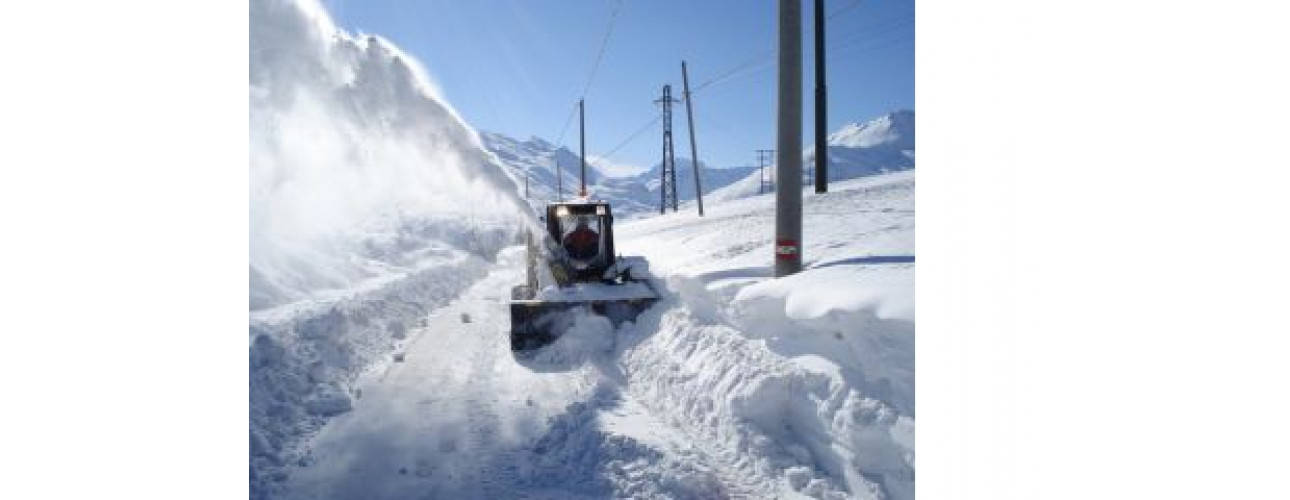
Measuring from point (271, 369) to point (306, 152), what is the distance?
53.4 ft

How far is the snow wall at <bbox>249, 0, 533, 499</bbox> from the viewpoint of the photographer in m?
5.74

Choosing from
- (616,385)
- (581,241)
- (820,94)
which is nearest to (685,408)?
(616,385)

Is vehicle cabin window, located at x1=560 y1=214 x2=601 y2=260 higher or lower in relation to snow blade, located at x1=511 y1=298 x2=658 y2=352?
higher

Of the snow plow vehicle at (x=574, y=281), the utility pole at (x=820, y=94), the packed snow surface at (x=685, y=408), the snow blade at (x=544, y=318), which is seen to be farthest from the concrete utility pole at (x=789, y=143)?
the utility pole at (x=820, y=94)

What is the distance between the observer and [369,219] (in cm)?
2428

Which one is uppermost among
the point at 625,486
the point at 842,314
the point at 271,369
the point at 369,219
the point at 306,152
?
the point at 306,152

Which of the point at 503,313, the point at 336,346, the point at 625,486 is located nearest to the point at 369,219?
the point at 503,313

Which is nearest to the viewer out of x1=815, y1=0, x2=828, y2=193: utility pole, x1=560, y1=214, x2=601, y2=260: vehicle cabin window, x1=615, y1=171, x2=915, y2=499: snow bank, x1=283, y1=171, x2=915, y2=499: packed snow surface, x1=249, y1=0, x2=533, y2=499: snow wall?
x1=615, y1=171, x2=915, y2=499: snow bank

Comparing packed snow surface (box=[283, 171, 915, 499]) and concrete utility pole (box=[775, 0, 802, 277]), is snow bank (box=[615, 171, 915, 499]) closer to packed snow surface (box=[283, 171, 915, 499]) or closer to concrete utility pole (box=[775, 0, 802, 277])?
packed snow surface (box=[283, 171, 915, 499])

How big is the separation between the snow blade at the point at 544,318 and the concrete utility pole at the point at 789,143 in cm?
252

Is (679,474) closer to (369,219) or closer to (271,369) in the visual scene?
(271,369)

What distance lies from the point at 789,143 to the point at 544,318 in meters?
3.70

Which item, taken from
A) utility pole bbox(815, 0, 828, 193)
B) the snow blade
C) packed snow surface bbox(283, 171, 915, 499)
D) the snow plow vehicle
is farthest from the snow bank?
utility pole bbox(815, 0, 828, 193)

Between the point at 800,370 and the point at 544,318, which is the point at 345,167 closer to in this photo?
the point at 544,318
